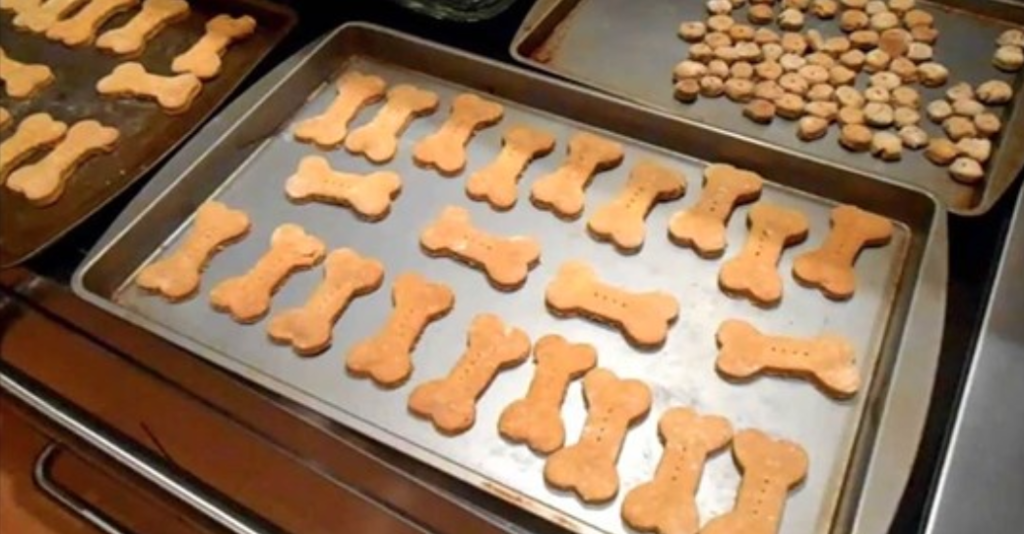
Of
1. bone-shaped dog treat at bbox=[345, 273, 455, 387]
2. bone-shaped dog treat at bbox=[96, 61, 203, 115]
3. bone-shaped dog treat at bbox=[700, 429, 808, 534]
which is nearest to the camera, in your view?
bone-shaped dog treat at bbox=[700, 429, 808, 534]

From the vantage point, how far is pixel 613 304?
2.83ft

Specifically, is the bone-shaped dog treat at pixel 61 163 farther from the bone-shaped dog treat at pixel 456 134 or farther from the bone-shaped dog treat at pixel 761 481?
the bone-shaped dog treat at pixel 761 481

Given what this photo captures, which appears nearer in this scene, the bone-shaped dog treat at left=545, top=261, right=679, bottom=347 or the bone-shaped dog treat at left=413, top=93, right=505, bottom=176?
the bone-shaped dog treat at left=545, top=261, right=679, bottom=347

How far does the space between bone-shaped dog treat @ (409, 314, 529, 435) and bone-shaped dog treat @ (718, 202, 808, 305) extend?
0.18 metres

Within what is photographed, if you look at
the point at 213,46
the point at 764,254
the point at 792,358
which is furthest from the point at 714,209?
the point at 213,46

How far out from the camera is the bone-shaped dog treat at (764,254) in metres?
0.86

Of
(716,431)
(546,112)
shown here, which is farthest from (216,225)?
(716,431)

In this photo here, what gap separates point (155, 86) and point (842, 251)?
0.68 m

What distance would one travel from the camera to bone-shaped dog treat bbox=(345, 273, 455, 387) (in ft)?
2.73

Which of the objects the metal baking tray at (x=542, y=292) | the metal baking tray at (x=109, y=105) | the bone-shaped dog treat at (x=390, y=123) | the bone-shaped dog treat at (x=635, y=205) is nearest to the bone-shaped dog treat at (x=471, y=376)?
the metal baking tray at (x=542, y=292)

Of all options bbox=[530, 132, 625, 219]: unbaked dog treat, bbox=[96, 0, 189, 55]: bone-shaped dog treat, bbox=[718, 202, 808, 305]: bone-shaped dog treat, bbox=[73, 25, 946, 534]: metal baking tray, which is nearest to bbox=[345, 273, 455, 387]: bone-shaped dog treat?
bbox=[73, 25, 946, 534]: metal baking tray

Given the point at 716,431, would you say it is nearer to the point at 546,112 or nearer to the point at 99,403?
the point at 546,112

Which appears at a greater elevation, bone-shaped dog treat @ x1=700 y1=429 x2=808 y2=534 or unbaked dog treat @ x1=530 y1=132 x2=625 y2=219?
unbaked dog treat @ x1=530 y1=132 x2=625 y2=219

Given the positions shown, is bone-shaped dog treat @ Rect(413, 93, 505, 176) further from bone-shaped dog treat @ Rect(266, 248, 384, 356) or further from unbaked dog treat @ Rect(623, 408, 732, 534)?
unbaked dog treat @ Rect(623, 408, 732, 534)
